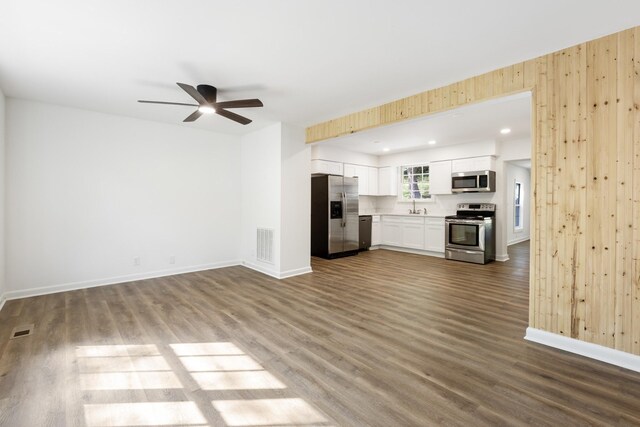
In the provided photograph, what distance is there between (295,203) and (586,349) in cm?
407

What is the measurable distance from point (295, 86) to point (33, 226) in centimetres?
406

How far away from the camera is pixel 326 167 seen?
699 centimetres

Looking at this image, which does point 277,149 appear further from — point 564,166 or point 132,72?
point 564,166

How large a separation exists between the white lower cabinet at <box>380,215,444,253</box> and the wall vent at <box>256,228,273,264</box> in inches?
140

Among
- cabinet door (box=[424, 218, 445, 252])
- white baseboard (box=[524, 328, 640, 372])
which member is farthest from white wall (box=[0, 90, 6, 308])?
cabinet door (box=[424, 218, 445, 252])

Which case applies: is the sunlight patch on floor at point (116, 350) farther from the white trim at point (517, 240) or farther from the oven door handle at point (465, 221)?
the white trim at point (517, 240)

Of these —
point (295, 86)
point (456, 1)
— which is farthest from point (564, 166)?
point (295, 86)

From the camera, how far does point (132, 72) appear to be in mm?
3160

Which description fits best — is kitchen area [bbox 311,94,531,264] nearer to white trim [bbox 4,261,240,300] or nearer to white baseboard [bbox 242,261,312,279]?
white baseboard [bbox 242,261,312,279]

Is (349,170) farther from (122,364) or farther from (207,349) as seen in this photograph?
(122,364)

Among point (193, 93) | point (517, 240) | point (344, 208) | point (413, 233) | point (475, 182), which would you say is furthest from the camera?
point (517, 240)

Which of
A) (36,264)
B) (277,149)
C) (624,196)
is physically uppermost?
(277,149)

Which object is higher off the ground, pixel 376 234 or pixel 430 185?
pixel 430 185

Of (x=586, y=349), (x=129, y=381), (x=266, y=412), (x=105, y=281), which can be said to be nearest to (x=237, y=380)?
(x=266, y=412)
